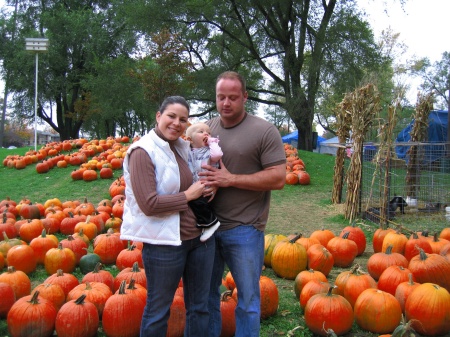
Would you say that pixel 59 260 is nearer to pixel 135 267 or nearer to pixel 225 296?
pixel 135 267

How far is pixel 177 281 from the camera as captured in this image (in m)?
2.65

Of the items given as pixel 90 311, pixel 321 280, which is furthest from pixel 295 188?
pixel 90 311

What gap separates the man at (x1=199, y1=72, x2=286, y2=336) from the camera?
8.94 ft

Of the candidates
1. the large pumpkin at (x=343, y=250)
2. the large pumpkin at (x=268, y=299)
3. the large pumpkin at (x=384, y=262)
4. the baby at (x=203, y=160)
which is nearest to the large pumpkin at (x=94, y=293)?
the large pumpkin at (x=268, y=299)

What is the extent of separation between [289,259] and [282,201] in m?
4.67

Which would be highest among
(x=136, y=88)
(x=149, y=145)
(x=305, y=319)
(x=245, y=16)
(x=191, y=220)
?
(x=245, y=16)

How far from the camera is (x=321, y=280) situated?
13.5 feet

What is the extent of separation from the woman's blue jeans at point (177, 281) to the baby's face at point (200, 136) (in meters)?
0.60

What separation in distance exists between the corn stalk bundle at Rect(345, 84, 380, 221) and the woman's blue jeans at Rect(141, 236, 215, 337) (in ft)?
17.7

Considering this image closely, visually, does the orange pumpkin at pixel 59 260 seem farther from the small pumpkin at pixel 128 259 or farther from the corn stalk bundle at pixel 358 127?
the corn stalk bundle at pixel 358 127

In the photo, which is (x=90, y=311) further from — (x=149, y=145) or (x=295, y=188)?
(x=295, y=188)

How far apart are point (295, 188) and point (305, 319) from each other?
7458 millimetres

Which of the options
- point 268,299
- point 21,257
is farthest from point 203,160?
point 21,257

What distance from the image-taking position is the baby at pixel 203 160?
263 centimetres
